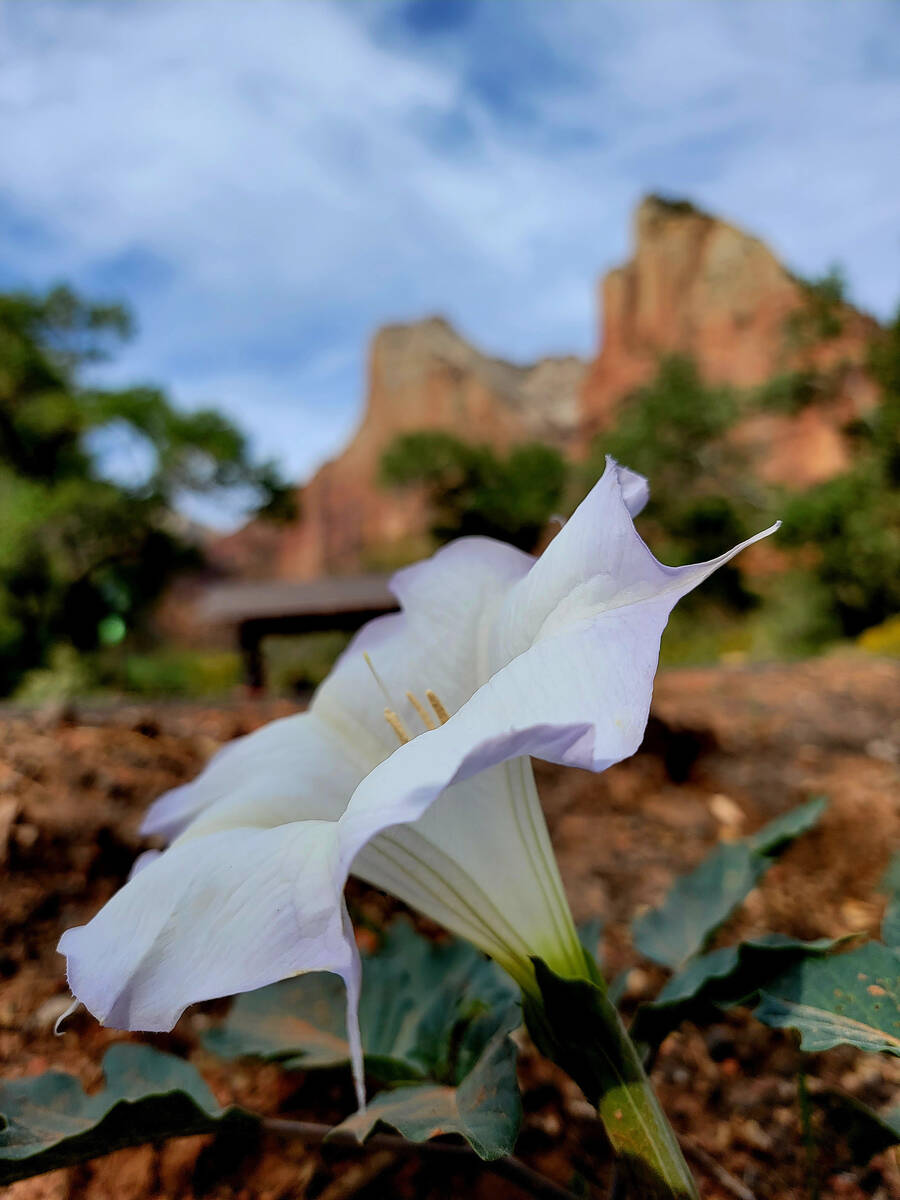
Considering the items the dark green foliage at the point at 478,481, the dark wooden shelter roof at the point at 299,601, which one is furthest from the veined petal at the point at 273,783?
the dark green foliage at the point at 478,481

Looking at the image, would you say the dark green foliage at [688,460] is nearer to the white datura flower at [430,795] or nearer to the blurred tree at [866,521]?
the blurred tree at [866,521]

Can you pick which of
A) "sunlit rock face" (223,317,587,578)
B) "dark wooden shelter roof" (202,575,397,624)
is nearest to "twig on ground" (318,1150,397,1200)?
"dark wooden shelter roof" (202,575,397,624)

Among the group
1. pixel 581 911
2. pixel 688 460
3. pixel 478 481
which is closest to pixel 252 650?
pixel 581 911

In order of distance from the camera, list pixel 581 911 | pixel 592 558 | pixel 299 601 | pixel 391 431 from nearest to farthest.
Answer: pixel 592 558
pixel 581 911
pixel 299 601
pixel 391 431

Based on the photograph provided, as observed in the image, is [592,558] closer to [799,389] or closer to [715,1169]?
[715,1169]

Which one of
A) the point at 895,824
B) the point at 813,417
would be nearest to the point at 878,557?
the point at 895,824

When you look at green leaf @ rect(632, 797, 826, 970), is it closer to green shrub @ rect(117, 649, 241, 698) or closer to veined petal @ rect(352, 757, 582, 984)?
veined petal @ rect(352, 757, 582, 984)

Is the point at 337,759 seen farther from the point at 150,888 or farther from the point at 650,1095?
the point at 650,1095
